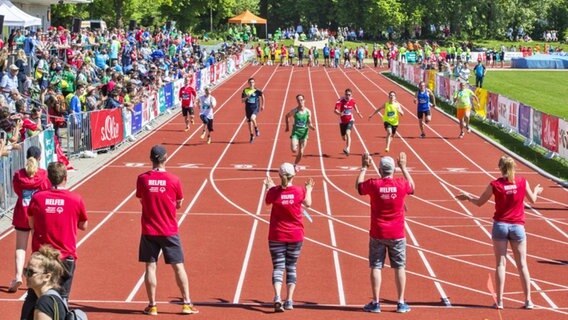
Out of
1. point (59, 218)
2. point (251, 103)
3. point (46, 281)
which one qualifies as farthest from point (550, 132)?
point (46, 281)

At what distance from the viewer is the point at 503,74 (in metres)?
67.0

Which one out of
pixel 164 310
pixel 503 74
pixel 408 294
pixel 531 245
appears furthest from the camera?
pixel 503 74

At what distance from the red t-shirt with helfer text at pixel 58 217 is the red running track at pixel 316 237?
146 cm

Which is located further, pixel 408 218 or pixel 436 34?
pixel 436 34

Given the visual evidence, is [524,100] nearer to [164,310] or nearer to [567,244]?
[567,244]

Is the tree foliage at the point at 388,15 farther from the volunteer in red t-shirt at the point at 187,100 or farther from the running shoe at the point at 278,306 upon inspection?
the running shoe at the point at 278,306

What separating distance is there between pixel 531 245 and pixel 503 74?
5241 cm

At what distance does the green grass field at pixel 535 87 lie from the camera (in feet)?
144

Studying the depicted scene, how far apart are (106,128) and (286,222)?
52.8ft

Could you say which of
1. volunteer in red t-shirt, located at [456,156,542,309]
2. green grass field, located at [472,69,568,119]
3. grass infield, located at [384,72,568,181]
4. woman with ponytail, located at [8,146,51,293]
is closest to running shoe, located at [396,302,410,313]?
volunteer in red t-shirt, located at [456,156,542,309]

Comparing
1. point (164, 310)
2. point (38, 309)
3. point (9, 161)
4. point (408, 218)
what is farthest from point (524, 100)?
point (38, 309)

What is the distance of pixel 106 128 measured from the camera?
26.9m

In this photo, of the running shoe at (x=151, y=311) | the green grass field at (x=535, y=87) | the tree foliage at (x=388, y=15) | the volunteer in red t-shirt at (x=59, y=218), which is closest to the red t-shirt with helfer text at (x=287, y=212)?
the running shoe at (x=151, y=311)

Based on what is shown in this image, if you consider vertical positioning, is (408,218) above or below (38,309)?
below
